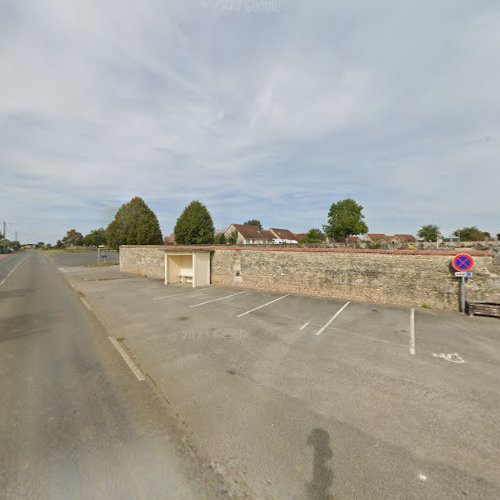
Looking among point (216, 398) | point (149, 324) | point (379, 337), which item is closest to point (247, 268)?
point (149, 324)

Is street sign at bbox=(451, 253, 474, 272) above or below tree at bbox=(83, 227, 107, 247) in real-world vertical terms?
below

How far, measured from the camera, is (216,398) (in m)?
4.47

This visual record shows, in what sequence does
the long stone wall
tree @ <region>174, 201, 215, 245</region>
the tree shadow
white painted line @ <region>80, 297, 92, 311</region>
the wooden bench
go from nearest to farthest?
the tree shadow, the long stone wall, white painted line @ <region>80, 297, 92, 311</region>, the wooden bench, tree @ <region>174, 201, 215, 245</region>

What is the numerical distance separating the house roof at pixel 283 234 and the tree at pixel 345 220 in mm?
21555

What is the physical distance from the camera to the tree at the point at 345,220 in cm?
4616

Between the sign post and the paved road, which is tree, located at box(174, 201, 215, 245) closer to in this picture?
the paved road

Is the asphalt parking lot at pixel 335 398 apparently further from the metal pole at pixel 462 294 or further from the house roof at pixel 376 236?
the house roof at pixel 376 236

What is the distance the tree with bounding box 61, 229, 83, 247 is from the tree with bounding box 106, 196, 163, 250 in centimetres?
10500

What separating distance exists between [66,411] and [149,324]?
4.78 meters

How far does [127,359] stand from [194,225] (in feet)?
95.9

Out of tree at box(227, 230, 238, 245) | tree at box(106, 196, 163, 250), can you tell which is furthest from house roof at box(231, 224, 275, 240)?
tree at box(106, 196, 163, 250)

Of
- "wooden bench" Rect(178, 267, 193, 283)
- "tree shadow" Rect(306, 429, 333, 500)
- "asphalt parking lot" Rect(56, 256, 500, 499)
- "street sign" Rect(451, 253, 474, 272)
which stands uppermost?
"street sign" Rect(451, 253, 474, 272)

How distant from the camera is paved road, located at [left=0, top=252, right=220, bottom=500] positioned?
2.80 m

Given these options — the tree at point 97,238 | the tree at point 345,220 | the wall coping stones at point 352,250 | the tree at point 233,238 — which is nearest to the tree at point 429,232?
the tree at point 345,220
